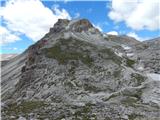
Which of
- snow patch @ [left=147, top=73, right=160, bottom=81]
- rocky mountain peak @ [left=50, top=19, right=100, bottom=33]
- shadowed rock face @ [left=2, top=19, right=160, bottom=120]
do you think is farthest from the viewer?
rocky mountain peak @ [left=50, top=19, right=100, bottom=33]

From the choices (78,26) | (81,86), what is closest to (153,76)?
(81,86)

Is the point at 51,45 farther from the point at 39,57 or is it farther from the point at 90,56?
the point at 90,56

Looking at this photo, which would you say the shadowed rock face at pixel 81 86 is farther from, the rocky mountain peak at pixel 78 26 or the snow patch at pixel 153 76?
the rocky mountain peak at pixel 78 26

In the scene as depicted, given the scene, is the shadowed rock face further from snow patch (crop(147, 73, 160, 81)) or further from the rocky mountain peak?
the rocky mountain peak

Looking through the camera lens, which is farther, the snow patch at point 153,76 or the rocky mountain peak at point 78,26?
the rocky mountain peak at point 78,26

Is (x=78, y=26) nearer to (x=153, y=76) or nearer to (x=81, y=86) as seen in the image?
(x=153, y=76)

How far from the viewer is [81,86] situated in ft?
262

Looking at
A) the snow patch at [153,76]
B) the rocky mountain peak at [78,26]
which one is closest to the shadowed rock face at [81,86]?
the snow patch at [153,76]

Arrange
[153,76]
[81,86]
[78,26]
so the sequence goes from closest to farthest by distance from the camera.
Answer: [81,86], [153,76], [78,26]

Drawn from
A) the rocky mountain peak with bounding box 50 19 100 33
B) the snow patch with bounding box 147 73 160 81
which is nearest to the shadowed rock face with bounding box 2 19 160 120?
the snow patch with bounding box 147 73 160 81

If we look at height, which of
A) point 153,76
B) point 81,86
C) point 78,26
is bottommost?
point 81,86

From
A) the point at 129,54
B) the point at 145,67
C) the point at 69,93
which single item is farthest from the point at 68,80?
the point at 129,54

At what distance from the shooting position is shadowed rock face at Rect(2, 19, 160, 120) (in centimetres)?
3760

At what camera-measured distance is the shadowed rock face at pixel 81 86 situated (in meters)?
37.6
